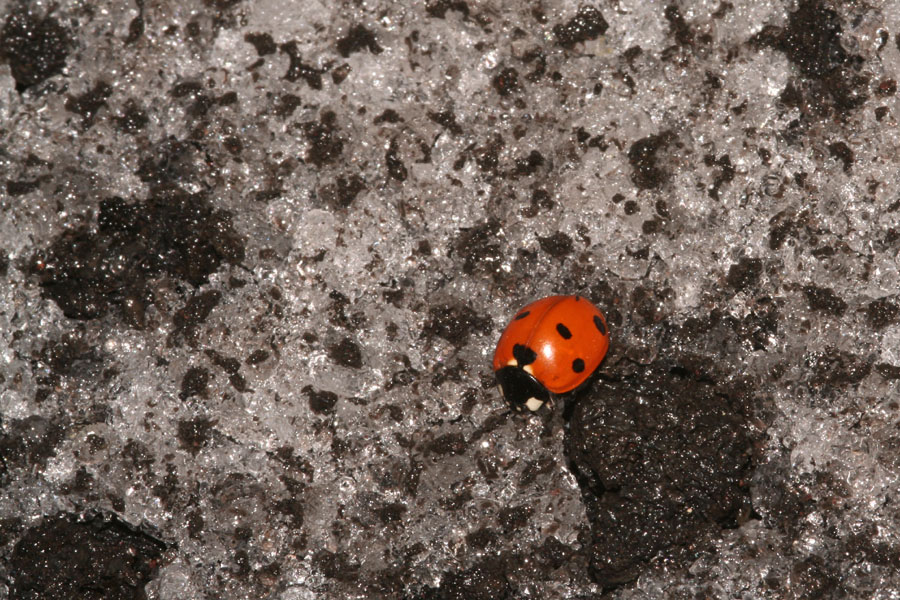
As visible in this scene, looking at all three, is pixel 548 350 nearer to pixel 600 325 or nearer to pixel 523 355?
pixel 523 355

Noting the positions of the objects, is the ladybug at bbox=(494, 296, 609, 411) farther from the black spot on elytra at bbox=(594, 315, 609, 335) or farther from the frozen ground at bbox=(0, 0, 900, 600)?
the frozen ground at bbox=(0, 0, 900, 600)

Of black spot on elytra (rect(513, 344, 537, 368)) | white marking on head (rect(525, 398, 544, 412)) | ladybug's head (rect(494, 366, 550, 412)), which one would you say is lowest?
white marking on head (rect(525, 398, 544, 412))

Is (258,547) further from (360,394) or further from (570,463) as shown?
(570,463)

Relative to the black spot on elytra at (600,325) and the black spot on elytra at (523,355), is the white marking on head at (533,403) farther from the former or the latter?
the black spot on elytra at (600,325)

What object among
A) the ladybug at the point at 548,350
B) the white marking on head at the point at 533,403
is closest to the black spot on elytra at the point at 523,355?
the ladybug at the point at 548,350

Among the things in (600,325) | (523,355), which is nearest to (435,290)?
(523,355)

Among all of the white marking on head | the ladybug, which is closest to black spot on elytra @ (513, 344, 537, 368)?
the ladybug
